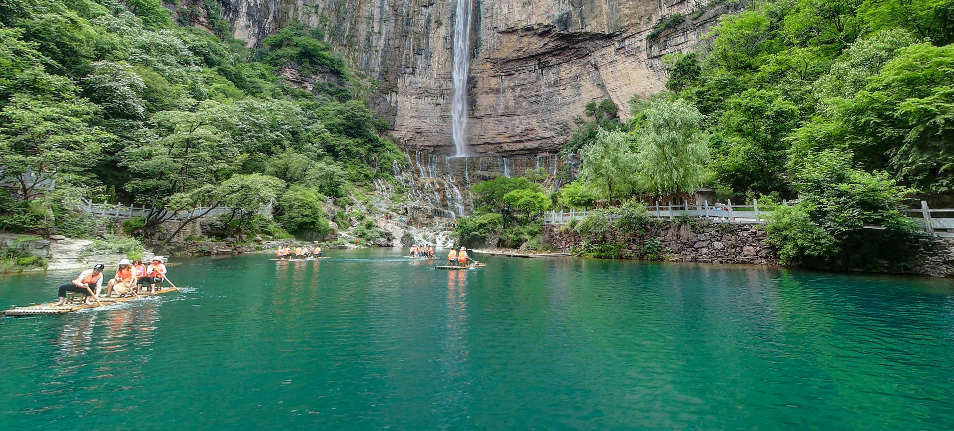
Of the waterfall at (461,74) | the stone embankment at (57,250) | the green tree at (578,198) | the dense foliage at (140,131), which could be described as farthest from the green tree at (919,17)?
the waterfall at (461,74)

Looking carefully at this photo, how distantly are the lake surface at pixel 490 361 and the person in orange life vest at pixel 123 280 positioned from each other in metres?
0.82

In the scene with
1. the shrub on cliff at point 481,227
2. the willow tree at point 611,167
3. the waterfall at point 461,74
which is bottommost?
the shrub on cliff at point 481,227

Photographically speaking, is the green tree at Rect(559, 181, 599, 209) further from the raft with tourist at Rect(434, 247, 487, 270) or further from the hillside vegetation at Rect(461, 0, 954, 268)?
the raft with tourist at Rect(434, 247, 487, 270)

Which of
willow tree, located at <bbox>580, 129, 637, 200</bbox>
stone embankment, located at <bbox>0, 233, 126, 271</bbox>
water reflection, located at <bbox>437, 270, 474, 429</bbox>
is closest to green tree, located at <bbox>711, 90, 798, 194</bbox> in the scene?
willow tree, located at <bbox>580, 129, 637, 200</bbox>

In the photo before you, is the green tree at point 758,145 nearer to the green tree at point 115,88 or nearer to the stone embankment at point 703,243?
the stone embankment at point 703,243

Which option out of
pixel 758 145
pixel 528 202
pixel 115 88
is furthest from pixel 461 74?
pixel 758 145

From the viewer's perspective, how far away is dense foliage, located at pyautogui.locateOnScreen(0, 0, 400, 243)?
2008 centimetres

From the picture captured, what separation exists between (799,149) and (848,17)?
13.7 m

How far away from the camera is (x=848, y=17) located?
91.1 feet

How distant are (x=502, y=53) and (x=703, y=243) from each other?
5182 cm

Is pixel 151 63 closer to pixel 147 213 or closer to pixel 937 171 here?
pixel 147 213

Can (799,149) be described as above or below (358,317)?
above

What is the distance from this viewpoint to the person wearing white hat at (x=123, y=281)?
12391 millimetres

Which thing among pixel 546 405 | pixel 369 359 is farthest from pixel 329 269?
pixel 546 405
